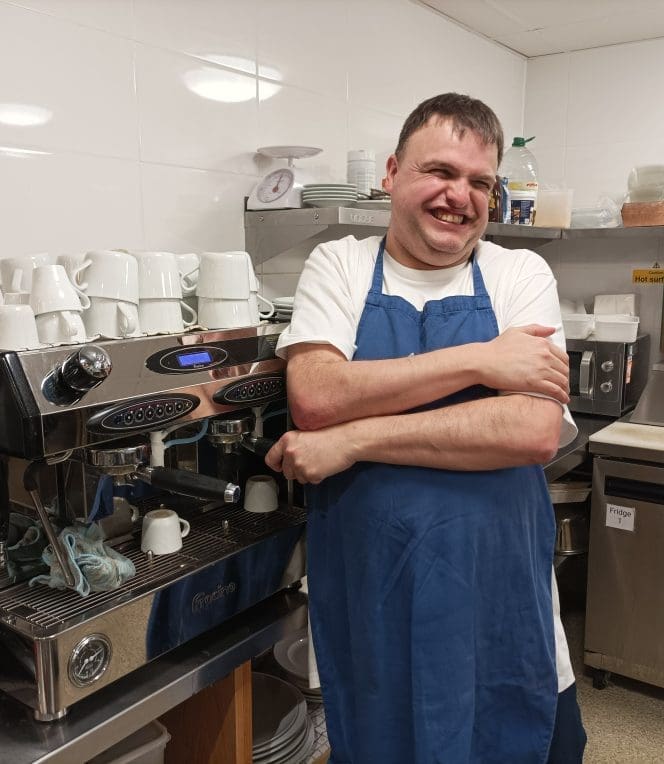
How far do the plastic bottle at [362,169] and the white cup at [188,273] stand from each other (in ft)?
2.61

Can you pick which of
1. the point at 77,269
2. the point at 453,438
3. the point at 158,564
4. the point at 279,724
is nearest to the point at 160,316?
the point at 77,269

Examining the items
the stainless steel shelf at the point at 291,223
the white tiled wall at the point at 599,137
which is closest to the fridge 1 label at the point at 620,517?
the white tiled wall at the point at 599,137

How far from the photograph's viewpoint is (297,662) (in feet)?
5.91

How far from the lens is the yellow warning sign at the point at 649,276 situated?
9.37ft

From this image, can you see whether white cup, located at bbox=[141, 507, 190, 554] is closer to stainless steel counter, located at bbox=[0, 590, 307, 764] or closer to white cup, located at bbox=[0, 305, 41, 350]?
stainless steel counter, located at bbox=[0, 590, 307, 764]

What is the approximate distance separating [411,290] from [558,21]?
1.83 meters

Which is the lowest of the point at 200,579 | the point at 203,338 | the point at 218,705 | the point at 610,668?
the point at 610,668

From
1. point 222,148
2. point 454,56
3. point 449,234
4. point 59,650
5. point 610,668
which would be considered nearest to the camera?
point 59,650

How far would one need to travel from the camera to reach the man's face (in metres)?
1.29

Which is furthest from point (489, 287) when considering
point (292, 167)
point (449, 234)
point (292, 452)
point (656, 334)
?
point (656, 334)

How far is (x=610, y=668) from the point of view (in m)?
2.37

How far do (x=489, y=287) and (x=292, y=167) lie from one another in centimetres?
81

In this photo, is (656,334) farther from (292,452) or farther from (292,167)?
(292,452)

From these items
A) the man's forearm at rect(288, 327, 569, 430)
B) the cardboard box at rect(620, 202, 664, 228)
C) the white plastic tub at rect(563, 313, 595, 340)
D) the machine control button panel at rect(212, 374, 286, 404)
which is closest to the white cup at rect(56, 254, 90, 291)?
the machine control button panel at rect(212, 374, 286, 404)
